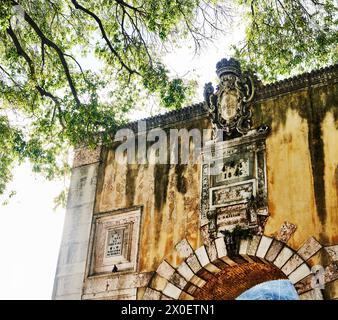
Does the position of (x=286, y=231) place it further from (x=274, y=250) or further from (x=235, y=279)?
(x=235, y=279)

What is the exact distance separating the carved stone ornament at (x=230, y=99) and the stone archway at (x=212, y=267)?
2087 millimetres

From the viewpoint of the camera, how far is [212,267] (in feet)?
29.2

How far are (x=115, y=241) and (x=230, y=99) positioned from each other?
3.38 metres

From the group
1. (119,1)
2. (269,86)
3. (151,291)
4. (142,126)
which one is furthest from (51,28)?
(151,291)

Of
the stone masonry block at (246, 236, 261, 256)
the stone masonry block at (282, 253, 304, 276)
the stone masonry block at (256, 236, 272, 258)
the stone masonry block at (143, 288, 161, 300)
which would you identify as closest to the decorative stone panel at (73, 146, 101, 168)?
the stone masonry block at (143, 288, 161, 300)

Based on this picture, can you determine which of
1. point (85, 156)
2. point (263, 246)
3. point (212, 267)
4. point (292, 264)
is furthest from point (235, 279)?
point (85, 156)

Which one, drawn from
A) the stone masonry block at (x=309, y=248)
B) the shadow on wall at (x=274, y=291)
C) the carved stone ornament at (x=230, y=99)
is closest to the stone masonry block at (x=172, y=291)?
the stone masonry block at (x=309, y=248)

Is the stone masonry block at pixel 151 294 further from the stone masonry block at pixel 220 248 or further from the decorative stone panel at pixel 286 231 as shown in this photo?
the decorative stone panel at pixel 286 231

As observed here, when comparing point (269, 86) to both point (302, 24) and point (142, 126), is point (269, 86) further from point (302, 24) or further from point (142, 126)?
point (142, 126)

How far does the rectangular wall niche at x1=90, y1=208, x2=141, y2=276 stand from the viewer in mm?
9656

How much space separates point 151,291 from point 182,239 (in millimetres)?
1022

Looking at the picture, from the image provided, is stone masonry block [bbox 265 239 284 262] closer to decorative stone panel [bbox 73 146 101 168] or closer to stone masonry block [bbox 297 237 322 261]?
stone masonry block [bbox 297 237 322 261]

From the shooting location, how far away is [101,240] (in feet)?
33.3

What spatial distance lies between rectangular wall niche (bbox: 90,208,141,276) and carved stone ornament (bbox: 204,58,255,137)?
228 cm
